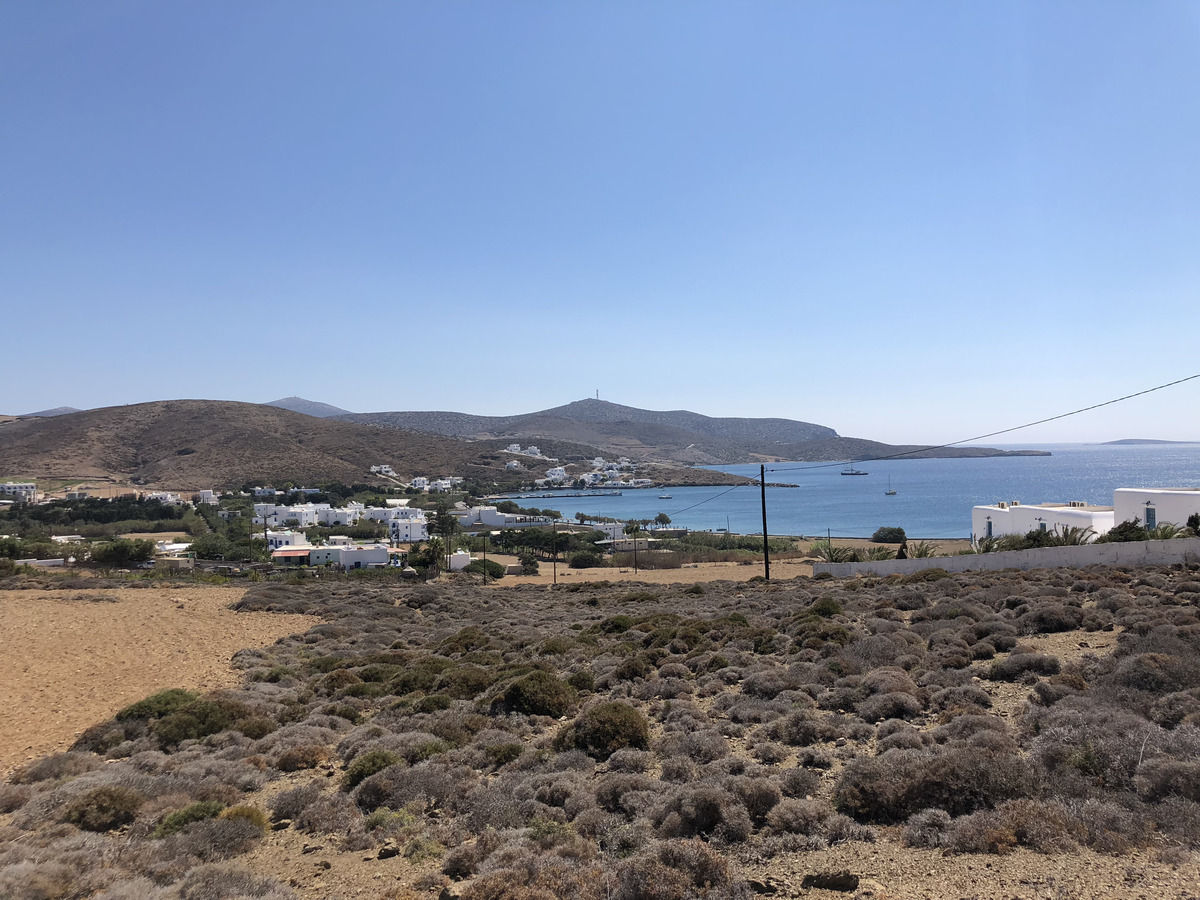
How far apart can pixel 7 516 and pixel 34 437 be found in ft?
204

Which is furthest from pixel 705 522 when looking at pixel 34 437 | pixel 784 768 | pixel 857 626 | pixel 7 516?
pixel 34 437

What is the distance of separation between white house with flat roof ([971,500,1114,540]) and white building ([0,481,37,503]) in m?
95.4

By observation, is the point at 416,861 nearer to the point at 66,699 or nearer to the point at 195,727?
the point at 195,727

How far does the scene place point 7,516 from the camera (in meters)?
65.3

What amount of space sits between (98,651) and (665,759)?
46.3 feet

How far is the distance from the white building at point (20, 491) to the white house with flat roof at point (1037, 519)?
95.4 m

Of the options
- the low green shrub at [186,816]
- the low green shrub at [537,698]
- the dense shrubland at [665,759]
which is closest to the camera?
the dense shrubland at [665,759]

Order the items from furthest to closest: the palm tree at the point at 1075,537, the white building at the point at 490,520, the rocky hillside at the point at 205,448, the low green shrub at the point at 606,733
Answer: the rocky hillside at the point at 205,448
the white building at the point at 490,520
the palm tree at the point at 1075,537
the low green shrub at the point at 606,733

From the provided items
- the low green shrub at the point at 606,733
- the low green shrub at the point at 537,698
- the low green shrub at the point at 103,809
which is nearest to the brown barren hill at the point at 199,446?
the low green shrub at the point at 537,698

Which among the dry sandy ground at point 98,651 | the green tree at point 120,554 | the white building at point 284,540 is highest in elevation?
the dry sandy ground at point 98,651

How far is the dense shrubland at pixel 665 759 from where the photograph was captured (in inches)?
184

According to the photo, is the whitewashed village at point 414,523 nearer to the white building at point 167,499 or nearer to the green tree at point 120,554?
the white building at point 167,499

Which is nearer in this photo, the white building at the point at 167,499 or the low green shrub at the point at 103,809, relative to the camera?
the low green shrub at the point at 103,809

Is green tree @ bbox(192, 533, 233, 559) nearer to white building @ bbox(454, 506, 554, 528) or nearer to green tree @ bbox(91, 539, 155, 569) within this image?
green tree @ bbox(91, 539, 155, 569)
